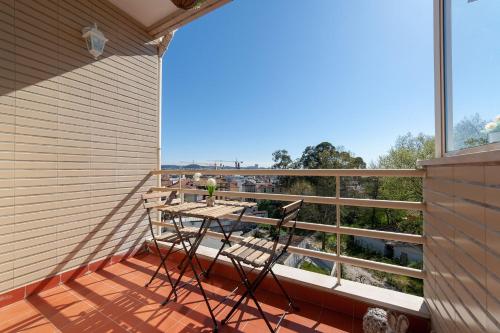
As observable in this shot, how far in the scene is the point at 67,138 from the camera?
8.75 feet

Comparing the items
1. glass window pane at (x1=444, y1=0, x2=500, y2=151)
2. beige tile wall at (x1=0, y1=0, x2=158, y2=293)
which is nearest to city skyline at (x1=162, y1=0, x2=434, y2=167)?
glass window pane at (x1=444, y1=0, x2=500, y2=151)

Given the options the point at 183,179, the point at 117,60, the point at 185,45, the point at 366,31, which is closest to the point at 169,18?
the point at 117,60

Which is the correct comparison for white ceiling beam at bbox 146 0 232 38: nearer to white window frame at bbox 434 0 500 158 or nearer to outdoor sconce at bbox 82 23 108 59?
outdoor sconce at bbox 82 23 108 59

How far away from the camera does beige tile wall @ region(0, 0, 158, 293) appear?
88.6 inches

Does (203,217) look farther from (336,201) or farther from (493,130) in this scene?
(493,130)

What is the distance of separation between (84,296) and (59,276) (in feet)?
1.63

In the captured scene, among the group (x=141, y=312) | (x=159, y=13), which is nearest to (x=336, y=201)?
(x=141, y=312)

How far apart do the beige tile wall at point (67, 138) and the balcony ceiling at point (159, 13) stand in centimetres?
14

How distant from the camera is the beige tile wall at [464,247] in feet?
2.55

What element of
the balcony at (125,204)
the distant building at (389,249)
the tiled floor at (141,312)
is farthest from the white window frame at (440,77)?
the distant building at (389,249)

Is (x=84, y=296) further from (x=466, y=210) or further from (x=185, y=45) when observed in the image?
(x=185, y=45)

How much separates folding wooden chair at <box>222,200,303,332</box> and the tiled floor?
0.48 ft

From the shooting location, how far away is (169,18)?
3.38 meters

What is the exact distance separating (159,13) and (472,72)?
3691 mm
